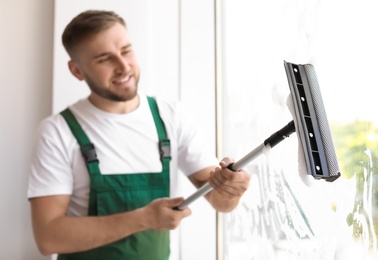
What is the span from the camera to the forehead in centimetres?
122

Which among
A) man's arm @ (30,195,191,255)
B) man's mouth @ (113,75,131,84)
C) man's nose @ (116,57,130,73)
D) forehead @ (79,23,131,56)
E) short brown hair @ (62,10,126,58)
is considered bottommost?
man's arm @ (30,195,191,255)

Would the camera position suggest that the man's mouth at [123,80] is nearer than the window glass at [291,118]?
No

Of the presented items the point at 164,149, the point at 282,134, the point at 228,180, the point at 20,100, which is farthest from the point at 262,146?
the point at 20,100

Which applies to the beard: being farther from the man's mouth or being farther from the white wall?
the white wall

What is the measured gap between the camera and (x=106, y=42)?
1.22 metres

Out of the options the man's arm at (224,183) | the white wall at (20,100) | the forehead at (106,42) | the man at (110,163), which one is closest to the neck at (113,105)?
the man at (110,163)

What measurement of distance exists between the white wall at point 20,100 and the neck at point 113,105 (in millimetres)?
449

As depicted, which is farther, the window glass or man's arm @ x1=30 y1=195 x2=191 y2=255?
man's arm @ x1=30 y1=195 x2=191 y2=255

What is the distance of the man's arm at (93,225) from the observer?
1141 mm

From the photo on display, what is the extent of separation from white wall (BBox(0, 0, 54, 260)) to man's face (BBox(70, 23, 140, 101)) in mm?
483

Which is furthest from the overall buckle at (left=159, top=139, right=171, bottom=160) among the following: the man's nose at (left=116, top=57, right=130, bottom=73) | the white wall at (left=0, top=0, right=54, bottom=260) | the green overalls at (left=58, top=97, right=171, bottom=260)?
the white wall at (left=0, top=0, right=54, bottom=260)

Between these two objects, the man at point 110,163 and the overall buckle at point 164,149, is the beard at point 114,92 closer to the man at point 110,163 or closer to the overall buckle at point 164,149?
the man at point 110,163

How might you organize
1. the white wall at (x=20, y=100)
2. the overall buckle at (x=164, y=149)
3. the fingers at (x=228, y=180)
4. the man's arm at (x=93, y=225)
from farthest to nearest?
the white wall at (x=20, y=100), the overall buckle at (x=164, y=149), the man's arm at (x=93, y=225), the fingers at (x=228, y=180)

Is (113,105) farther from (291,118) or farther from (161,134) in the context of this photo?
(291,118)
